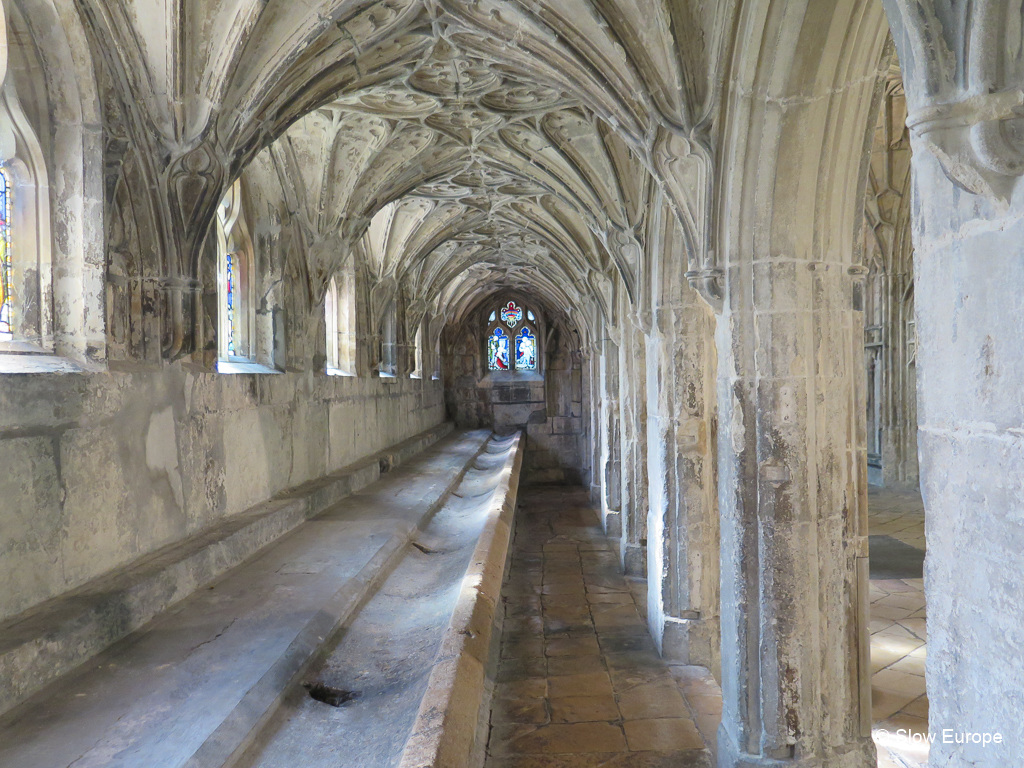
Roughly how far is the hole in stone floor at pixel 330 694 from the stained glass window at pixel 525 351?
1894 centimetres

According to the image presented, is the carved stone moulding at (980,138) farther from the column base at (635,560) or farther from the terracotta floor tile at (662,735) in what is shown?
the column base at (635,560)

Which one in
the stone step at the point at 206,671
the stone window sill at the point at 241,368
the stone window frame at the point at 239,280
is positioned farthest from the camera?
the stone window frame at the point at 239,280

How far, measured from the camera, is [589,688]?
5281 mm

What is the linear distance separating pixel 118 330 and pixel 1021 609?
476cm

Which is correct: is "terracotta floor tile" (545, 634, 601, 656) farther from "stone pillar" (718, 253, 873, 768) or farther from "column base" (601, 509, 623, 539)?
"column base" (601, 509, 623, 539)

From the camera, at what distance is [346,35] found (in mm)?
5293

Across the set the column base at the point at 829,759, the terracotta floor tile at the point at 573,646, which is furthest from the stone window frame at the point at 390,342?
the column base at the point at 829,759

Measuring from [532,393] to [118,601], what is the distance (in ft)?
60.6

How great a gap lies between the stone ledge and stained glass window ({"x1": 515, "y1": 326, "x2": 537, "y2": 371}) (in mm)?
16370

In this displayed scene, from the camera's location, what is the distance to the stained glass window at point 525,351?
22.6 m

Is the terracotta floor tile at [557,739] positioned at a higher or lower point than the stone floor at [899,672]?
lower

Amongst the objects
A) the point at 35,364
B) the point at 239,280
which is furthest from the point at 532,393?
the point at 35,364

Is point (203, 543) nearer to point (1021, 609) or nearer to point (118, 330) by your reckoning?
point (118, 330)

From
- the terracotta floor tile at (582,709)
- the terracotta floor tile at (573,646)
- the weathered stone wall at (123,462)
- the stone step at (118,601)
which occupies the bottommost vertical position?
the terracotta floor tile at (573,646)
